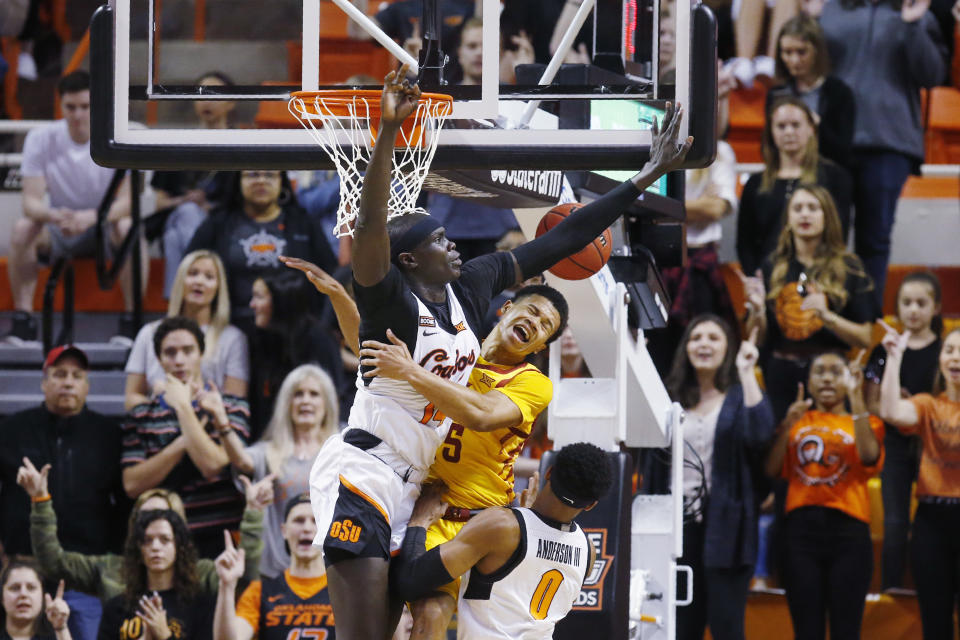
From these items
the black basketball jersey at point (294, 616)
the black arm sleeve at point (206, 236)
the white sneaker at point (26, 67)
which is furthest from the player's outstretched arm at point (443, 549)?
the white sneaker at point (26, 67)

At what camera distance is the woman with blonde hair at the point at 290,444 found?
334 inches

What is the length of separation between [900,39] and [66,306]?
5.73 meters

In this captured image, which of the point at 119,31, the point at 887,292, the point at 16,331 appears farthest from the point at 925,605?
the point at 16,331

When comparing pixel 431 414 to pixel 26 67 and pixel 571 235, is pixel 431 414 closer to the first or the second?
pixel 571 235

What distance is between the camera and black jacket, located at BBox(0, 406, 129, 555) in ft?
27.9

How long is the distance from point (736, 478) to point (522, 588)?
119 inches

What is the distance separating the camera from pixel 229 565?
7.72 meters

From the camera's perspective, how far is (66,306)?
9.74 metres

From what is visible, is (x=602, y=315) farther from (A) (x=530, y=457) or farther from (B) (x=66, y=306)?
(B) (x=66, y=306)

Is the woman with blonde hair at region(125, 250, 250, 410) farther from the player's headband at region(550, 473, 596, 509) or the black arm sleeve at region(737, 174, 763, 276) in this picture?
the player's headband at region(550, 473, 596, 509)

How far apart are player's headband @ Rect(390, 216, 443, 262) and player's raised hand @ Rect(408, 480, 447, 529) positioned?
2.86ft

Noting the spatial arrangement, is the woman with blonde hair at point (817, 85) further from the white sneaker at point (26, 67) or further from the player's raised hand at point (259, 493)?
the white sneaker at point (26, 67)

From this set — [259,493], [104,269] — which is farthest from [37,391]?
[259,493]

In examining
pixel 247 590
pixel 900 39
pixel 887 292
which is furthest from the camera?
pixel 887 292
